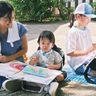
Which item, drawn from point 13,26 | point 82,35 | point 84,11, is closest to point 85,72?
point 82,35

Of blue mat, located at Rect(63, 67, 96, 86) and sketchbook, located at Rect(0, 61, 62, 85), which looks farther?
blue mat, located at Rect(63, 67, 96, 86)

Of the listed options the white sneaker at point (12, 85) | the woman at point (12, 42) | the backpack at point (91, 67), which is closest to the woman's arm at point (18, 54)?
the woman at point (12, 42)

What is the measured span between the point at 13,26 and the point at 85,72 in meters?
0.89

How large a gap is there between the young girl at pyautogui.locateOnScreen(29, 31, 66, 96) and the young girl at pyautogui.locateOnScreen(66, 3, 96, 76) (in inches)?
8.9

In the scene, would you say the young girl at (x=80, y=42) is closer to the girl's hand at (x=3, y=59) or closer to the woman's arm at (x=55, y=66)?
the woman's arm at (x=55, y=66)

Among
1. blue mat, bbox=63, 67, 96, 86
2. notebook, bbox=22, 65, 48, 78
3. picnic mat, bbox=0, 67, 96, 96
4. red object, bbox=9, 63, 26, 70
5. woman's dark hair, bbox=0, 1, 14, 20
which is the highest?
woman's dark hair, bbox=0, 1, 14, 20

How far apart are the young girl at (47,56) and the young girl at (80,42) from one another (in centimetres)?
23

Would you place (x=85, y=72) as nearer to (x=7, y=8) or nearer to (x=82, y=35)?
(x=82, y=35)

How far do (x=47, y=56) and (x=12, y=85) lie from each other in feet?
1.77

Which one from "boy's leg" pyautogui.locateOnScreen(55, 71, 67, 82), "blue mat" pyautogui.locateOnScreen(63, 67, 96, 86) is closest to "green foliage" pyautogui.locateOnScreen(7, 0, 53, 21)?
"blue mat" pyautogui.locateOnScreen(63, 67, 96, 86)

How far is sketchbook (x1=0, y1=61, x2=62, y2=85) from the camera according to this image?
113 inches

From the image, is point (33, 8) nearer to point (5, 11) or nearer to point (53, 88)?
point (5, 11)

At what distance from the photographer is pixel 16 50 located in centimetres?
325

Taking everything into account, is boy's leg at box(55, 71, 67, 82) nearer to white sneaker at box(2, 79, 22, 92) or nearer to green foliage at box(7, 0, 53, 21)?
white sneaker at box(2, 79, 22, 92)
